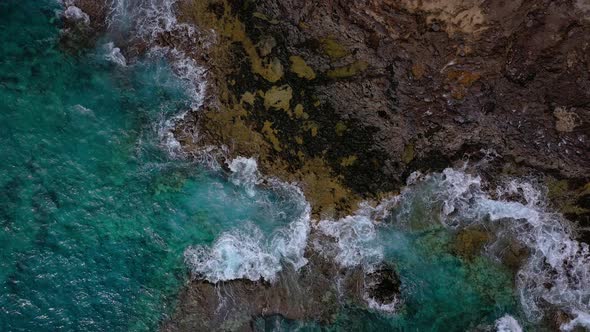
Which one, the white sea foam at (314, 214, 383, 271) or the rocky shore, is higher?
the rocky shore

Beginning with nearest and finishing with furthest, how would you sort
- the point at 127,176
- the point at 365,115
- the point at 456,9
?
the point at 456,9 → the point at 365,115 → the point at 127,176

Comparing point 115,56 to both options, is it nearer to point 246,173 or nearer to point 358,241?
point 246,173

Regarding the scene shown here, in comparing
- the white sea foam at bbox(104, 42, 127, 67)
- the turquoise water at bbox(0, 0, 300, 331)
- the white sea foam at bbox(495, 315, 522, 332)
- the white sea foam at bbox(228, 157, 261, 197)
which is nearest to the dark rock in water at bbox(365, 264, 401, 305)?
the white sea foam at bbox(495, 315, 522, 332)

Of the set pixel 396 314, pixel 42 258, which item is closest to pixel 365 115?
pixel 396 314

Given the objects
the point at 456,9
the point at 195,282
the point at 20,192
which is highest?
the point at 456,9

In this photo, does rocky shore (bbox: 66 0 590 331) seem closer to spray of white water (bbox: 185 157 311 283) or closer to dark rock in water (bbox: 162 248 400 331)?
dark rock in water (bbox: 162 248 400 331)

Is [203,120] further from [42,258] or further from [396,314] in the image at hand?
[396,314]
